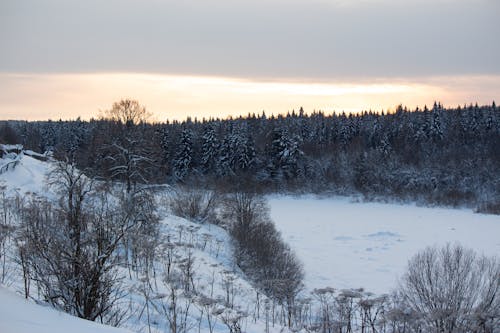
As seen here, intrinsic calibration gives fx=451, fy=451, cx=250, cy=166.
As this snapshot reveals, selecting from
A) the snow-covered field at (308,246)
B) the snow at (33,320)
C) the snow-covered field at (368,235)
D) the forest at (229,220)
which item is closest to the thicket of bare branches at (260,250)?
the forest at (229,220)

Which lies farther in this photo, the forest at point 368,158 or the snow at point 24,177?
the forest at point 368,158

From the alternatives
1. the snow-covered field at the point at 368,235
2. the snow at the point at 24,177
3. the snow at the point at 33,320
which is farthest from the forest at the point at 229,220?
the snow-covered field at the point at 368,235

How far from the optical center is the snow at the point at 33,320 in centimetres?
599

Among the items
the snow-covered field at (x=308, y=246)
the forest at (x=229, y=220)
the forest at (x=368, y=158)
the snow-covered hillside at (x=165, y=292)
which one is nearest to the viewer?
the snow-covered hillside at (x=165, y=292)

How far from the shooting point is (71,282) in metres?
8.46

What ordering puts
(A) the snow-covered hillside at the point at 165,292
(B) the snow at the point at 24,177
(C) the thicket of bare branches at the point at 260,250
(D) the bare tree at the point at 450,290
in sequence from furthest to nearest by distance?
(B) the snow at the point at 24,177
(C) the thicket of bare branches at the point at 260,250
(D) the bare tree at the point at 450,290
(A) the snow-covered hillside at the point at 165,292

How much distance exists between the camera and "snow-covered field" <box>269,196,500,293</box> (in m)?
28.4

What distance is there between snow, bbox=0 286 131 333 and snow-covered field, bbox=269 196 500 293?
62.5 ft

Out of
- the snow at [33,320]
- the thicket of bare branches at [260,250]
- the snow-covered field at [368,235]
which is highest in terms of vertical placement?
the snow at [33,320]

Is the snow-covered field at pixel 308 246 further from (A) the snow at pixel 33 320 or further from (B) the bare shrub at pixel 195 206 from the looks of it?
(B) the bare shrub at pixel 195 206

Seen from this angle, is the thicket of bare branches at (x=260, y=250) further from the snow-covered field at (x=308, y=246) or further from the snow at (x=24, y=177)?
the snow at (x=24, y=177)

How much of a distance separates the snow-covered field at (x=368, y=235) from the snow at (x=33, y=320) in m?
19.1

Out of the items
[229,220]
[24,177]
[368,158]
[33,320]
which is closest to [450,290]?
[33,320]

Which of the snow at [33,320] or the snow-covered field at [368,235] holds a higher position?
the snow at [33,320]
